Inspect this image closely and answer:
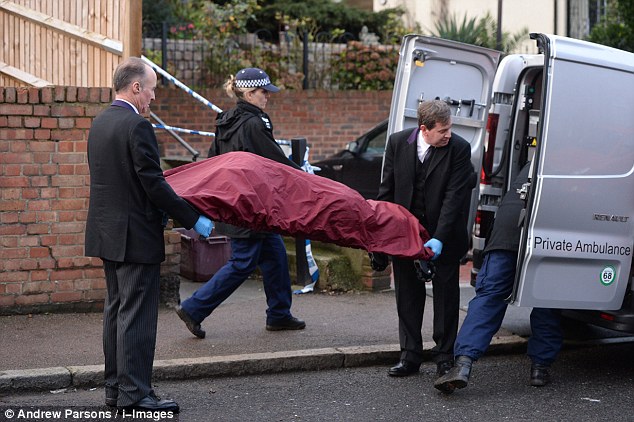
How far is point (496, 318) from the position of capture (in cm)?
632

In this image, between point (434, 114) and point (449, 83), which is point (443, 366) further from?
point (449, 83)

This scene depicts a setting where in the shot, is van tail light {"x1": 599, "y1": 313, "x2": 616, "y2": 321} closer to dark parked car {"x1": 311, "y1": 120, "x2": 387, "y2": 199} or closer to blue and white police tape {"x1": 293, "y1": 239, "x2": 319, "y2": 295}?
blue and white police tape {"x1": 293, "y1": 239, "x2": 319, "y2": 295}

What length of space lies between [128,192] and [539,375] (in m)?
2.95

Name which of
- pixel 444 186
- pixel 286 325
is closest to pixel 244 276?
pixel 286 325

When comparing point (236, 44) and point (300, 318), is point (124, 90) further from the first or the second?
point (236, 44)

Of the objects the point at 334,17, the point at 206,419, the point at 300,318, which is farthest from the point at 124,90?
the point at 334,17

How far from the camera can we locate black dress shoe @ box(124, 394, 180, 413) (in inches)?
217

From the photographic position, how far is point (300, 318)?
8.03m

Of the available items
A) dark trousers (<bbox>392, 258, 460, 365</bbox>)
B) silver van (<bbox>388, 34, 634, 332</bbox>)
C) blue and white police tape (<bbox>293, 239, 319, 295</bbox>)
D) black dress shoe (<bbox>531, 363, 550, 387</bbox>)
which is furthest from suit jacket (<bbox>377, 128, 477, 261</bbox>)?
blue and white police tape (<bbox>293, 239, 319, 295</bbox>)

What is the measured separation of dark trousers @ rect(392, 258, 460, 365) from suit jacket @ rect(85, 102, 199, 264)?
1732 mm

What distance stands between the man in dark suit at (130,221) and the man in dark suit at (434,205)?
61.5 inches

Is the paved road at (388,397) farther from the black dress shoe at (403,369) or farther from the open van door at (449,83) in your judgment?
the open van door at (449,83)

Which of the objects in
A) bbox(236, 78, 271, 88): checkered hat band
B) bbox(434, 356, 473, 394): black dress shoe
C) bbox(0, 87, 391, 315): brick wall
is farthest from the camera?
bbox(0, 87, 391, 315): brick wall

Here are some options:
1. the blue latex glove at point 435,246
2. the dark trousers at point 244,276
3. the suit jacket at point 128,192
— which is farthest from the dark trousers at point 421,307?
the suit jacket at point 128,192
